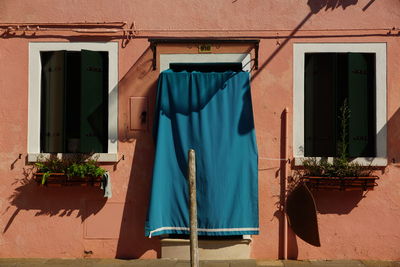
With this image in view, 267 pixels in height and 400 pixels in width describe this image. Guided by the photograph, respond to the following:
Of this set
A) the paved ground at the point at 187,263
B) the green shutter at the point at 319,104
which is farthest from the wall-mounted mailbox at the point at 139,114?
the green shutter at the point at 319,104

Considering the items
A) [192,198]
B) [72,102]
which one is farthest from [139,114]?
[192,198]

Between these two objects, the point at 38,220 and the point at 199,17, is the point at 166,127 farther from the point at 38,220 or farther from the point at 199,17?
the point at 38,220

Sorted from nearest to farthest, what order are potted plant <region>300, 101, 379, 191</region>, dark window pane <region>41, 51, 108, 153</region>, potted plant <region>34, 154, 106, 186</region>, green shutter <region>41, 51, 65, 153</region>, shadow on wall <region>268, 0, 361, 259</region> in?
potted plant <region>300, 101, 379, 191</region>, potted plant <region>34, 154, 106, 186</region>, shadow on wall <region>268, 0, 361, 259</region>, dark window pane <region>41, 51, 108, 153</region>, green shutter <region>41, 51, 65, 153</region>

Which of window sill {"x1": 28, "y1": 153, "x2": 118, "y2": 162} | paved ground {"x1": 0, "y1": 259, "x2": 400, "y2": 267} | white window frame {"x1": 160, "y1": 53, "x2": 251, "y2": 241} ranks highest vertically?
white window frame {"x1": 160, "y1": 53, "x2": 251, "y2": 241}

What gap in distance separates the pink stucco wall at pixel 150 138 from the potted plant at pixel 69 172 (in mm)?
283

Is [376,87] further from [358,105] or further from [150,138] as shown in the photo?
[150,138]

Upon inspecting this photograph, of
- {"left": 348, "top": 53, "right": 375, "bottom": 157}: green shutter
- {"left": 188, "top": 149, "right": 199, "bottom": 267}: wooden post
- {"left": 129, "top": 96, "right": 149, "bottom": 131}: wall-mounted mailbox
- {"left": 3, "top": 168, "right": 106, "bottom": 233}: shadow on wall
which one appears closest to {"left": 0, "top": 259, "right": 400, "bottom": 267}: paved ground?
{"left": 3, "top": 168, "right": 106, "bottom": 233}: shadow on wall

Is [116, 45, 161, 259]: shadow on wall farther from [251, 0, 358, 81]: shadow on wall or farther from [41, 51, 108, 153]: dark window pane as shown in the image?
[251, 0, 358, 81]: shadow on wall

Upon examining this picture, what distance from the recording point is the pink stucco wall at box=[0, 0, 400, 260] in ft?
22.3

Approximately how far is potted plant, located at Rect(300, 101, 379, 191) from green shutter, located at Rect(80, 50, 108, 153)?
10.4ft

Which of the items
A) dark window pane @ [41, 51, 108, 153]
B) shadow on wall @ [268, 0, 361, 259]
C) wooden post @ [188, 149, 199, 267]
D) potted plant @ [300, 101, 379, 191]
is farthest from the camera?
dark window pane @ [41, 51, 108, 153]

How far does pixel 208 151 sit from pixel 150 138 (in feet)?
3.10

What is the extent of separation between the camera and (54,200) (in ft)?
23.0

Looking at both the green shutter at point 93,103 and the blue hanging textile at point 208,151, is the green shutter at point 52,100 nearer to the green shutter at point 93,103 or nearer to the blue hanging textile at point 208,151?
the green shutter at point 93,103
